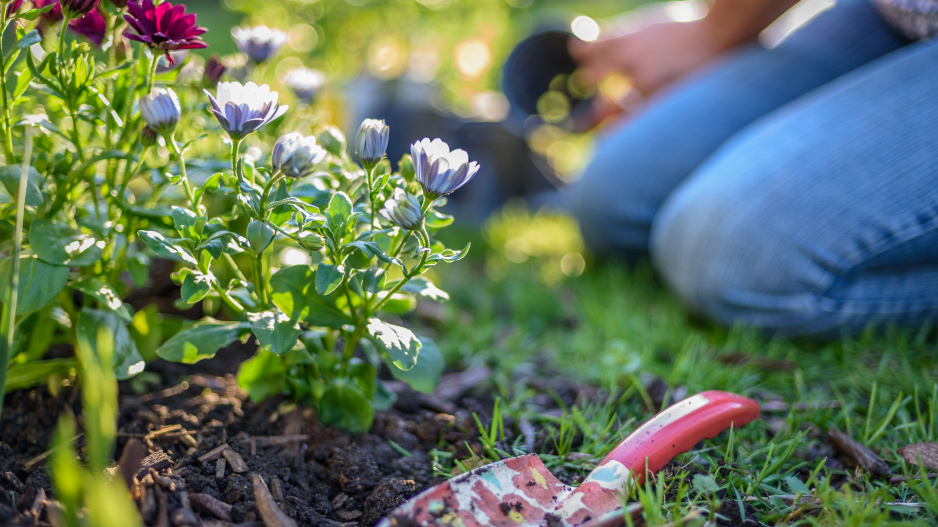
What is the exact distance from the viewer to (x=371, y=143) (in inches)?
31.2

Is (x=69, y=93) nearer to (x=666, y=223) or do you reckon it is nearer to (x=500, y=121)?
(x=666, y=223)

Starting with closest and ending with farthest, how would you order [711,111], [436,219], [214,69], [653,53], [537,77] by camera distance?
[436,219] < [214,69] < [711,111] < [653,53] < [537,77]

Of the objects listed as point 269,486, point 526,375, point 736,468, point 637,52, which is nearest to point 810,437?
point 736,468

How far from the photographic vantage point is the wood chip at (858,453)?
91 cm

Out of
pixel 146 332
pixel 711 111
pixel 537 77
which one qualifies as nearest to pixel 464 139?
pixel 537 77

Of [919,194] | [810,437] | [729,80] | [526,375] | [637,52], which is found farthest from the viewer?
[637,52]

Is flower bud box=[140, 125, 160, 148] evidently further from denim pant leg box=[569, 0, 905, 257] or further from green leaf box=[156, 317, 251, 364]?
denim pant leg box=[569, 0, 905, 257]

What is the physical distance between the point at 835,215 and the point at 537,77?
1.54 meters

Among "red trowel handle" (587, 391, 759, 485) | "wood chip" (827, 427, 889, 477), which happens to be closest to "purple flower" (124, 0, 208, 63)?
"red trowel handle" (587, 391, 759, 485)

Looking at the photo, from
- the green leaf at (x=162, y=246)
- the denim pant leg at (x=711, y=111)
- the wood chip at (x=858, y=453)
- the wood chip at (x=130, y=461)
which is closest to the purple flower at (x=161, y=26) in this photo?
the green leaf at (x=162, y=246)

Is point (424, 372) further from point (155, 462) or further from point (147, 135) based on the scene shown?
point (147, 135)

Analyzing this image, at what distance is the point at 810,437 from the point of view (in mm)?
1051

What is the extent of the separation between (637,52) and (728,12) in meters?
0.33

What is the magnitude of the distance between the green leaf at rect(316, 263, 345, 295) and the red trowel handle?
15.6 inches
